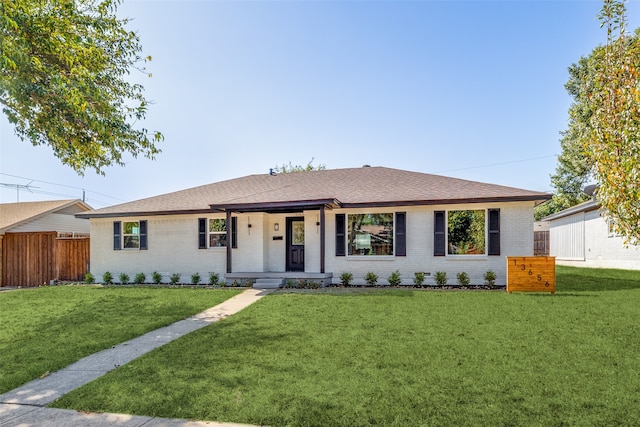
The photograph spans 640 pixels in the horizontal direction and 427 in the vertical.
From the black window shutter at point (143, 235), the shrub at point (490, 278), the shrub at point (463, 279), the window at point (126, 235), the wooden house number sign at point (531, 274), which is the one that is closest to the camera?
the wooden house number sign at point (531, 274)

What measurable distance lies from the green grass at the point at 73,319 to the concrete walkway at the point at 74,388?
23cm

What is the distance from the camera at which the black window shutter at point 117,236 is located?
16.0m

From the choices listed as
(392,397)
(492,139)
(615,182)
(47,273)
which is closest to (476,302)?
(615,182)

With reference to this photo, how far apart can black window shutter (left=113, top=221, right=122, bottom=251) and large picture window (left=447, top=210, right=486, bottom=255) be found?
13.4 meters

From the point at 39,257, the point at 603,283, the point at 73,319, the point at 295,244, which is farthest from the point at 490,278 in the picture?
the point at 39,257

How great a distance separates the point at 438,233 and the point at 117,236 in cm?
1318

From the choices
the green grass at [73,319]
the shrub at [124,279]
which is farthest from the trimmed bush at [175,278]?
the shrub at [124,279]

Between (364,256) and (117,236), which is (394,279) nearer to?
(364,256)

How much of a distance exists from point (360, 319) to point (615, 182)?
15.9 feet

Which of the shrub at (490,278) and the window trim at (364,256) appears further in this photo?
the window trim at (364,256)

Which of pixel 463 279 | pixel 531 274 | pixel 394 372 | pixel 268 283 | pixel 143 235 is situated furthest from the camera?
pixel 143 235

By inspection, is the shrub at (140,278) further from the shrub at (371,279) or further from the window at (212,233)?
the shrub at (371,279)

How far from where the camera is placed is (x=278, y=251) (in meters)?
14.9

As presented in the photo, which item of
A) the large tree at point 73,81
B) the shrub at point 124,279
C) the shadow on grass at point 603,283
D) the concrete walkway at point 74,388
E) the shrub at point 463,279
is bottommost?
the shrub at point 124,279
